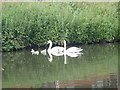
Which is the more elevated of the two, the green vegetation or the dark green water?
the green vegetation

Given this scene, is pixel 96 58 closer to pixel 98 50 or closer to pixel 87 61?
pixel 87 61

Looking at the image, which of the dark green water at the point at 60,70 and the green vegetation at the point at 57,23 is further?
the green vegetation at the point at 57,23

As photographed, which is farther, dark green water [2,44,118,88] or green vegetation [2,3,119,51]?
green vegetation [2,3,119,51]

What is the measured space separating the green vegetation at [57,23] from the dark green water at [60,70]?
0.67m

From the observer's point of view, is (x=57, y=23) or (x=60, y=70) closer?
(x=60, y=70)

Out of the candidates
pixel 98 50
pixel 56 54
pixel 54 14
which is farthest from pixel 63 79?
pixel 54 14

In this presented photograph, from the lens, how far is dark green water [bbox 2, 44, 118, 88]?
735 centimetres

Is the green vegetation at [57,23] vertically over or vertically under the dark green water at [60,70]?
over

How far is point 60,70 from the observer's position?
8.59 m

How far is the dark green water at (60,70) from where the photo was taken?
7.35 m

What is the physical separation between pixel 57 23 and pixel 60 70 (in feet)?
13.0

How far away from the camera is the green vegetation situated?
38.3 ft

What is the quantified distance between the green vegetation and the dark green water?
670mm

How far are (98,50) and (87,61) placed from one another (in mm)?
2093
